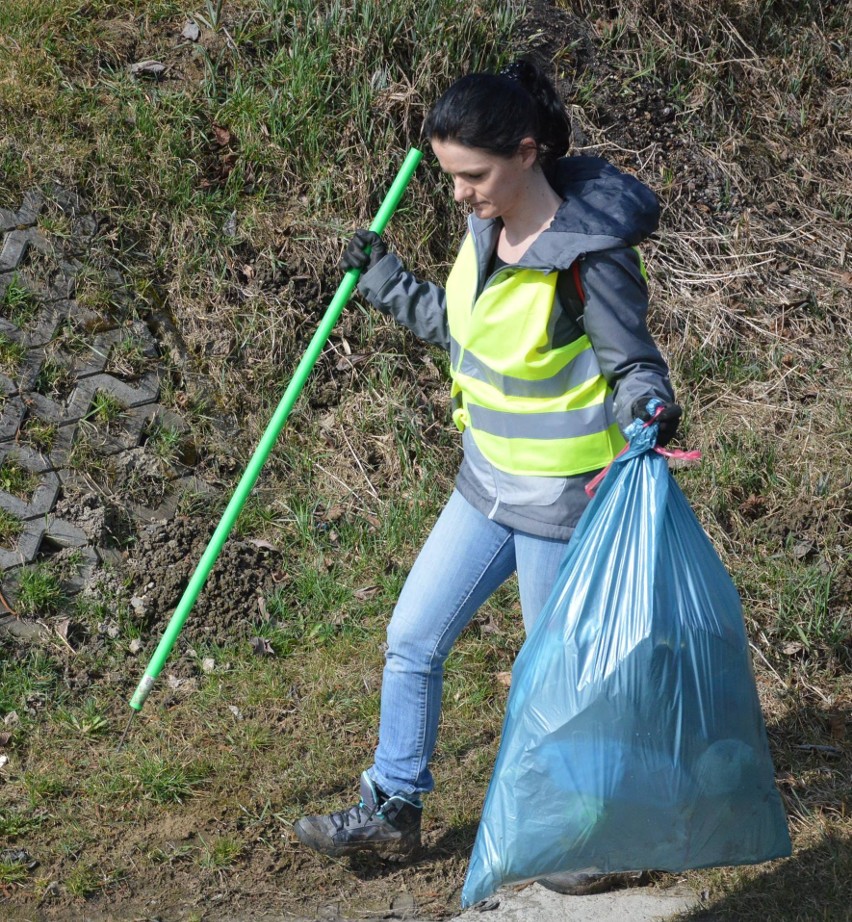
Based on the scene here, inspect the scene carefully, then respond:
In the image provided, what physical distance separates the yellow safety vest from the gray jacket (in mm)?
34

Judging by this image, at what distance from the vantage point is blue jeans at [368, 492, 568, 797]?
2637 mm

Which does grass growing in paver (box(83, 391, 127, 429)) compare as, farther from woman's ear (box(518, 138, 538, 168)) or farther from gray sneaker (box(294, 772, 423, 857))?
woman's ear (box(518, 138, 538, 168))

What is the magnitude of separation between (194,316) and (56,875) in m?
2.14

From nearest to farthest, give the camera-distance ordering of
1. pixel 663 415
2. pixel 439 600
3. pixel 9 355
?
pixel 663 415, pixel 439 600, pixel 9 355

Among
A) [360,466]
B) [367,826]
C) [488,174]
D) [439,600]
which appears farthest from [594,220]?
[360,466]

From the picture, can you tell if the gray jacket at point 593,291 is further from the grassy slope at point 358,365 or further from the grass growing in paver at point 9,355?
the grass growing in paver at point 9,355

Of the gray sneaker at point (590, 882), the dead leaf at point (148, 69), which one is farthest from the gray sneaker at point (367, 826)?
the dead leaf at point (148, 69)

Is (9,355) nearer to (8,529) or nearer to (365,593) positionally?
(8,529)

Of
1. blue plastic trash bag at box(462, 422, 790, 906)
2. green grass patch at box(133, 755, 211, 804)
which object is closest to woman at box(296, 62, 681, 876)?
blue plastic trash bag at box(462, 422, 790, 906)

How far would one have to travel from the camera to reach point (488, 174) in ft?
7.86

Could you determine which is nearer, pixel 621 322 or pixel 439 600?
pixel 621 322

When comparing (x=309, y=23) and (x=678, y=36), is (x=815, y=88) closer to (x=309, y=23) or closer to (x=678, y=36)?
(x=678, y=36)

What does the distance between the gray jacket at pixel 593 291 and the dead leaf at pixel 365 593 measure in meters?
1.44

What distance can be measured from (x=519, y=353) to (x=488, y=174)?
0.39m
